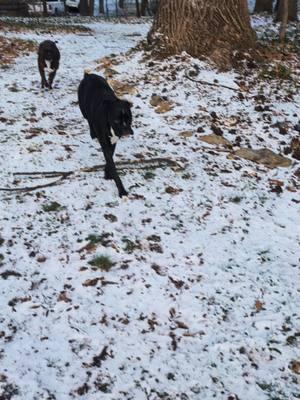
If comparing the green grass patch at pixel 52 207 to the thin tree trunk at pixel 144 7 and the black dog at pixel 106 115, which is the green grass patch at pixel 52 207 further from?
the thin tree trunk at pixel 144 7

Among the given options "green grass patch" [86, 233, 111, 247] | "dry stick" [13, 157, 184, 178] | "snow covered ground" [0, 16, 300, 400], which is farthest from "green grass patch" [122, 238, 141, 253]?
"dry stick" [13, 157, 184, 178]

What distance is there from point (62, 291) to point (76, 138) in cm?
359

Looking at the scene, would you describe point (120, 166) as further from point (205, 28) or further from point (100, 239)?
point (205, 28)

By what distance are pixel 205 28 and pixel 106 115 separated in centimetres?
535

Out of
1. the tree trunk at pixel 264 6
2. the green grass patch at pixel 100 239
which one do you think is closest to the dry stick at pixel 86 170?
the green grass patch at pixel 100 239

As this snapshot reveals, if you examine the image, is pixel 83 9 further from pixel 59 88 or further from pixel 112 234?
pixel 112 234

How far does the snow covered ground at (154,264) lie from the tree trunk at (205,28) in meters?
2.15

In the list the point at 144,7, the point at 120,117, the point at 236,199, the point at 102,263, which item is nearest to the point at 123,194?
the point at 120,117

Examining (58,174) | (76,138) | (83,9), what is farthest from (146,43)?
(83,9)

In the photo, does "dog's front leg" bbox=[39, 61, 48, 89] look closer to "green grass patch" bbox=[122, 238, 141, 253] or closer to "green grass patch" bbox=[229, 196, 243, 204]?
"green grass patch" bbox=[229, 196, 243, 204]

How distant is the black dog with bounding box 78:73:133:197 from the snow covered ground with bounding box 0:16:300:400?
→ 0.41 metres

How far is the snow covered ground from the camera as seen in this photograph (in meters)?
3.74

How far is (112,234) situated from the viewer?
5.32 metres

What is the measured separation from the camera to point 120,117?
5.39 m
